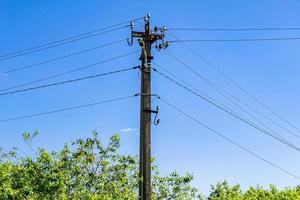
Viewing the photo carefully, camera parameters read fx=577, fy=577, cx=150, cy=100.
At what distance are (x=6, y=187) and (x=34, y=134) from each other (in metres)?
2.91

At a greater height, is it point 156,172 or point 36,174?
point 156,172

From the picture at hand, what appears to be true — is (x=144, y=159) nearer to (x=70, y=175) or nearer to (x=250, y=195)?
(x=70, y=175)

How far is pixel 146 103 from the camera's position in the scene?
19.7 metres

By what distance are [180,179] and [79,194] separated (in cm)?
1179

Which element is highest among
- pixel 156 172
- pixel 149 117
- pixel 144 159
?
pixel 156 172

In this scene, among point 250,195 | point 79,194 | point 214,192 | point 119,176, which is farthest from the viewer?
point 214,192

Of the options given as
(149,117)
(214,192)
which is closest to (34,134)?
(149,117)

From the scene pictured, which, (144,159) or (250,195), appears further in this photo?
(250,195)

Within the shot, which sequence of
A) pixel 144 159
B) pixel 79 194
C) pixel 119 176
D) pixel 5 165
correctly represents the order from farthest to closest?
pixel 5 165
pixel 119 176
pixel 79 194
pixel 144 159

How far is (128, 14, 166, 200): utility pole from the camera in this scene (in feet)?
61.9

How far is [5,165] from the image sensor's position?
28.4 meters

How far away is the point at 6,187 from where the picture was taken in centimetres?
2603

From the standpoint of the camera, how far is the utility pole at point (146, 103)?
1888 cm

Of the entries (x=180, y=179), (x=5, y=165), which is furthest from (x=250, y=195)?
(x=5, y=165)
